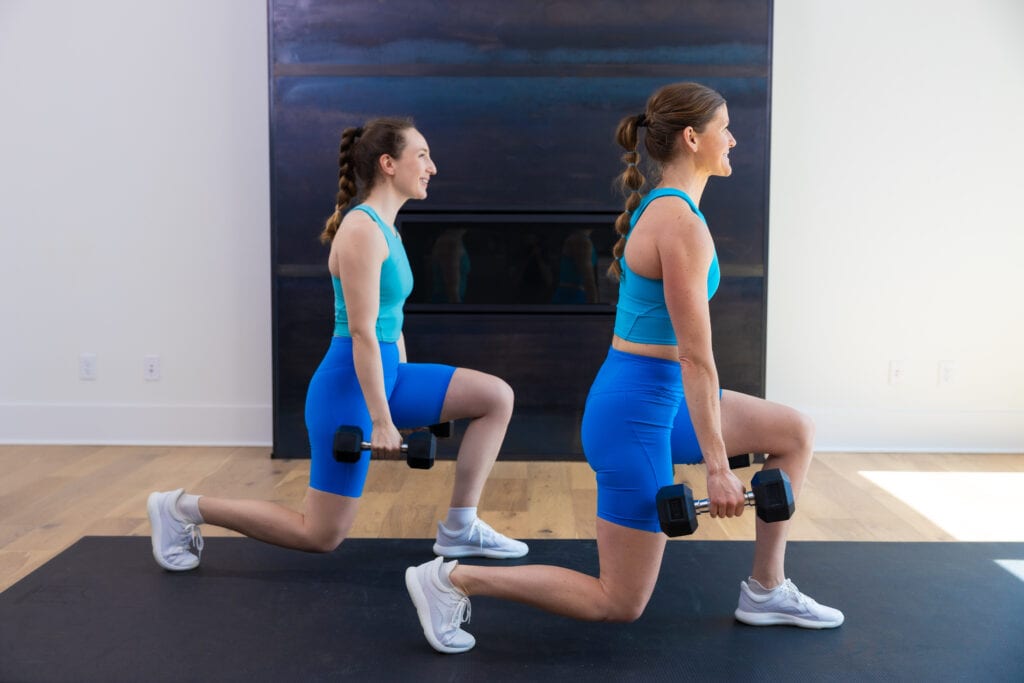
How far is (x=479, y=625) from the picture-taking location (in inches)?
87.3

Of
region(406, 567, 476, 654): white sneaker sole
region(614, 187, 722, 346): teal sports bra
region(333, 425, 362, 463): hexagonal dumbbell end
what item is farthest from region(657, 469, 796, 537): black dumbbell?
region(333, 425, 362, 463): hexagonal dumbbell end

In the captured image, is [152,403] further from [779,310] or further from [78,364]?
[779,310]

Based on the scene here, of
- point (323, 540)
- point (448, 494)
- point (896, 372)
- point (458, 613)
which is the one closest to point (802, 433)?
point (458, 613)

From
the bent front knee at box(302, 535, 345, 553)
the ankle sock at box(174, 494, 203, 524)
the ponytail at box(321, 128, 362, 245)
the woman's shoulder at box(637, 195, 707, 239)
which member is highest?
the ponytail at box(321, 128, 362, 245)

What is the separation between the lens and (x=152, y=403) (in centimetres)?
446

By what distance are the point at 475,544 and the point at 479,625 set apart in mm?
516

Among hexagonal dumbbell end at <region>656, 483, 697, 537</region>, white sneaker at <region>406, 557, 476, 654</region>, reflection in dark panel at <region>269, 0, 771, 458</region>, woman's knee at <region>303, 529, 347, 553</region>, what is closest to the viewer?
hexagonal dumbbell end at <region>656, 483, 697, 537</region>

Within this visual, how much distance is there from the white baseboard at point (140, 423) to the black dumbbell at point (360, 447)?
7.40 feet

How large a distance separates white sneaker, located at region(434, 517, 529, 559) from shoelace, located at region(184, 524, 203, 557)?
2.07 feet

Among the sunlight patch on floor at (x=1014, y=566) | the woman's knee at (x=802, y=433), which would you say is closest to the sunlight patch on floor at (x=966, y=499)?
the sunlight patch on floor at (x=1014, y=566)

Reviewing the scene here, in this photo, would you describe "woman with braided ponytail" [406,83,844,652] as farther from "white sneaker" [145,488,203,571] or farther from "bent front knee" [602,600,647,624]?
"white sneaker" [145,488,203,571]

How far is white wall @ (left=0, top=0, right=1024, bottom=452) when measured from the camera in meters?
4.31

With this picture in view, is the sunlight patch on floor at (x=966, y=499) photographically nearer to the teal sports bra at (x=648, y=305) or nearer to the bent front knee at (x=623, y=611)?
the bent front knee at (x=623, y=611)

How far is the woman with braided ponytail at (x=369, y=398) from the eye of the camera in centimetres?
236
